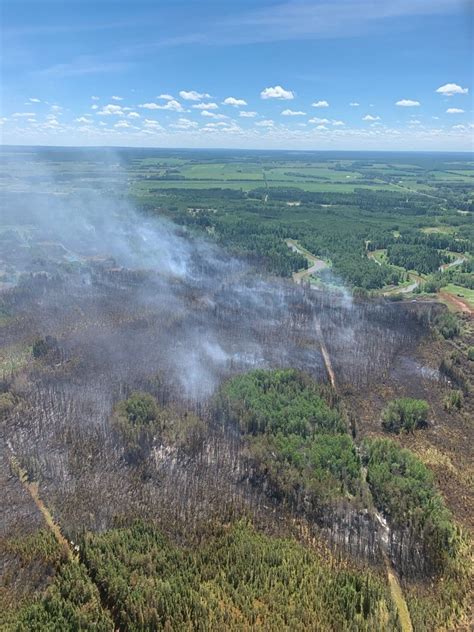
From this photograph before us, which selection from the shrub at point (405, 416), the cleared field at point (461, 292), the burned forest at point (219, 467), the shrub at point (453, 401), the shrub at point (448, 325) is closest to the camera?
the burned forest at point (219, 467)

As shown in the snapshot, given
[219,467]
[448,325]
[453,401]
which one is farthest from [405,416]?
[448,325]

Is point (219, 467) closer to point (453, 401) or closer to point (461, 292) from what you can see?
point (453, 401)

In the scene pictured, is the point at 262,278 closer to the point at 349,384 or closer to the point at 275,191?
the point at 349,384

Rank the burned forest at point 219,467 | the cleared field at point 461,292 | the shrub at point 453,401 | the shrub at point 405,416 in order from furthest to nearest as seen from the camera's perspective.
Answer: the cleared field at point 461,292 < the shrub at point 453,401 < the shrub at point 405,416 < the burned forest at point 219,467

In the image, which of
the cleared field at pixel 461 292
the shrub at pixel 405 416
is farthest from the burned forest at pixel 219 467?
the cleared field at pixel 461 292

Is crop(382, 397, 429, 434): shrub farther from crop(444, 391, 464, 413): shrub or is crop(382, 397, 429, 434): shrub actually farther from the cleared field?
the cleared field

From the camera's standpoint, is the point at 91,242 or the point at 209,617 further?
the point at 91,242

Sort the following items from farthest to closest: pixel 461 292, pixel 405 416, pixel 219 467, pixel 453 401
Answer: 1. pixel 461 292
2. pixel 453 401
3. pixel 405 416
4. pixel 219 467

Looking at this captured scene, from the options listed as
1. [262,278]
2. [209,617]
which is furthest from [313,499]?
[262,278]

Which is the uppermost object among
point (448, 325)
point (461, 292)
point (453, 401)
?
point (448, 325)

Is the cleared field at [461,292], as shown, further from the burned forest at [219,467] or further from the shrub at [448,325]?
the shrub at [448,325]

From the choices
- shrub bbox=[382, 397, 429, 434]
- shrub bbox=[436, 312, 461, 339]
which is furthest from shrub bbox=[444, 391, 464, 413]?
shrub bbox=[436, 312, 461, 339]
